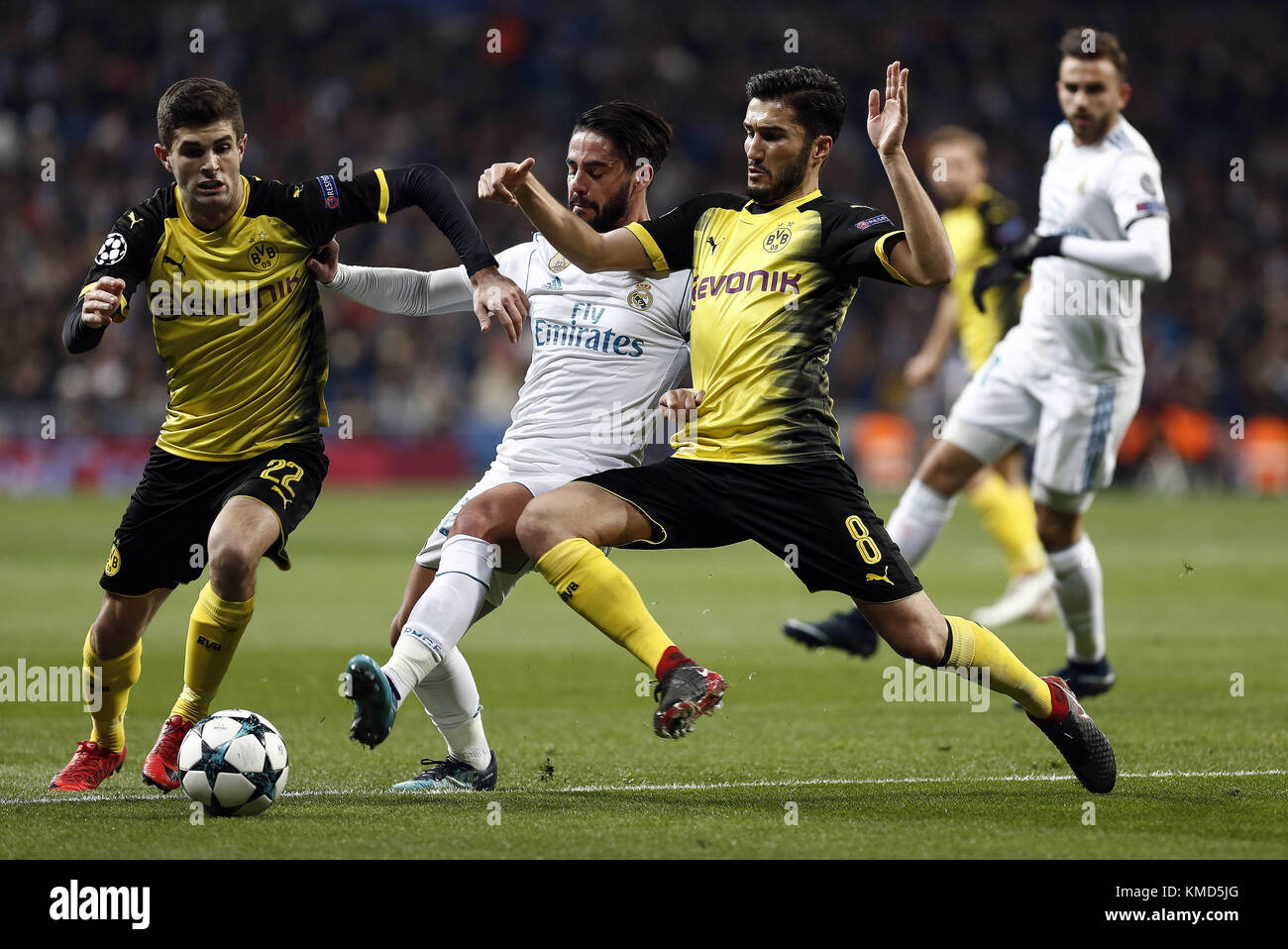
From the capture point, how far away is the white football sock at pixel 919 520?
8.11 m

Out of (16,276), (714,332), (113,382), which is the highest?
(16,276)

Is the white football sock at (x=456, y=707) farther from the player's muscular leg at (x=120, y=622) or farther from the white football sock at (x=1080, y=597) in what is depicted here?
the white football sock at (x=1080, y=597)

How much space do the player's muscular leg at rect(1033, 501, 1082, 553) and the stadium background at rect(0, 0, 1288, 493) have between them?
14285mm

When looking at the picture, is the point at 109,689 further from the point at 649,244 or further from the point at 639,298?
the point at 649,244

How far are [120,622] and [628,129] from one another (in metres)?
2.45

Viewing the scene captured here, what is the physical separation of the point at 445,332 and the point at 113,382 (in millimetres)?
4674

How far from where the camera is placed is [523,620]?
11.0m

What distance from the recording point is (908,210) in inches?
185

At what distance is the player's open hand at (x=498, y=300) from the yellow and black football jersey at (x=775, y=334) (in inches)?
23.6

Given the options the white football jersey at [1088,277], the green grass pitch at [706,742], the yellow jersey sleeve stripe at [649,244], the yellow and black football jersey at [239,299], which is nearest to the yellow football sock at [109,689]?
the green grass pitch at [706,742]

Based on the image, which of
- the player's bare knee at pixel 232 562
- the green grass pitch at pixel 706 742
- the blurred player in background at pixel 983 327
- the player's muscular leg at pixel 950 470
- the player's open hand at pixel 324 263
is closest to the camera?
the green grass pitch at pixel 706 742

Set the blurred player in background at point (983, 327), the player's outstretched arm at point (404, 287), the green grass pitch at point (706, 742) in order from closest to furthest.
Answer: the green grass pitch at point (706, 742) → the player's outstretched arm at point (404, 287) → the blurred player in background at point (983, 327)

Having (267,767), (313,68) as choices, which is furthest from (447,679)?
(313,68)

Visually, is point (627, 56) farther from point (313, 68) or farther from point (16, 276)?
point (16, 276)
